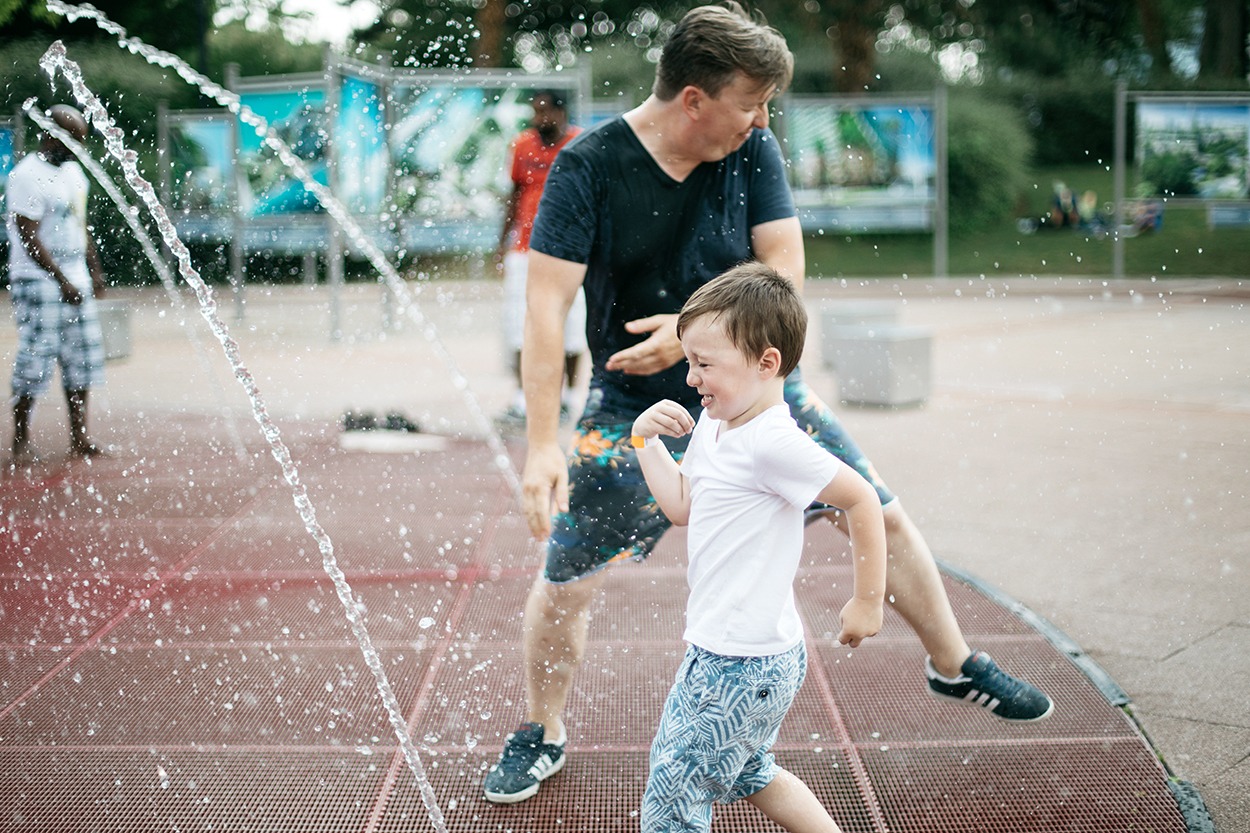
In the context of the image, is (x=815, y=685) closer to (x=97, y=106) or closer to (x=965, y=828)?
(x=965, y=828)

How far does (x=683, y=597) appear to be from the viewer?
166 inches

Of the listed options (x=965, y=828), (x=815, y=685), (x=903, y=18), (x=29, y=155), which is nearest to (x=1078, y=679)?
(x=815, y=685)

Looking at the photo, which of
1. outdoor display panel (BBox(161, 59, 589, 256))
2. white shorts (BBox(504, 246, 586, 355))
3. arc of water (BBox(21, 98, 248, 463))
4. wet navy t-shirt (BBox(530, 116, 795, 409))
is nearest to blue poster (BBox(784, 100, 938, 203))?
outdoor display panel (BBox(161, 59, 589, 256))

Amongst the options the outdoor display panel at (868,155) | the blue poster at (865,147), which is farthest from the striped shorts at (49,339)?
the blue poster at (865,147)

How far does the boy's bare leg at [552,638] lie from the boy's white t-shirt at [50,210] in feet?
12.1

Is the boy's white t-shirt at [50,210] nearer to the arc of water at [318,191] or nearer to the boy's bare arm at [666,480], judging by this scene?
the arc of water at [318,191]

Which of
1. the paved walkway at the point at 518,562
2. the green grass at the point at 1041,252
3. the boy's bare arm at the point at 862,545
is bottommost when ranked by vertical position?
the green grass at the point at 1041,252

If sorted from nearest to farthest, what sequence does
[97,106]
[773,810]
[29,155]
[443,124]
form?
[773,810], [97,106], [29,155], [443,124]

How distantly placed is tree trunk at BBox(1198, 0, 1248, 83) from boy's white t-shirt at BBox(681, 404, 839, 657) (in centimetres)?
3023

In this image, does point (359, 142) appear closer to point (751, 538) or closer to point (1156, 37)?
point (751, 538)

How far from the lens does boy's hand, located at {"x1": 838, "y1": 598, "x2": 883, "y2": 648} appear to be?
1950 millimetres

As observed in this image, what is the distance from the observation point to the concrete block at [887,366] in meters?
7.76

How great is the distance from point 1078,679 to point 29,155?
4.77 m

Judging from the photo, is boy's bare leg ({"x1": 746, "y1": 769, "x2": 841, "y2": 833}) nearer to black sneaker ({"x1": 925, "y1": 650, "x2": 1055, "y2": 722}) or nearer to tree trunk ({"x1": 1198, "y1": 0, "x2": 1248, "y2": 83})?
black sneaker ({"x1": 925, "y1": 650, "x2": 1055, "y2": 722})
